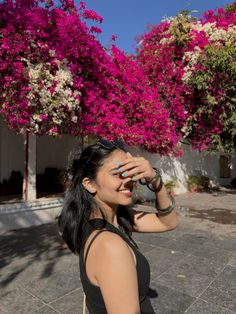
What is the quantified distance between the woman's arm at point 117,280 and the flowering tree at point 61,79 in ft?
17.3

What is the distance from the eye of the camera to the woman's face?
4.72 ft

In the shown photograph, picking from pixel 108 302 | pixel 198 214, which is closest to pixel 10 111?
pixel 108 302

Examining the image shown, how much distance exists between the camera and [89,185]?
1521mm

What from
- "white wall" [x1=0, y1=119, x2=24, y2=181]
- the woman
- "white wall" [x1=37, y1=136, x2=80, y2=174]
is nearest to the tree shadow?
the woman

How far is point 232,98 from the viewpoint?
10.2 meters

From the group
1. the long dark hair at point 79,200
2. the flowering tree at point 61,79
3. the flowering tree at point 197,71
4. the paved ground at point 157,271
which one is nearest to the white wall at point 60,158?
the flowering tree at point 197,71

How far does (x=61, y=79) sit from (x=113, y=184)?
5191 mm

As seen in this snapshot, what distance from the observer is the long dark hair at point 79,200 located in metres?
1.50

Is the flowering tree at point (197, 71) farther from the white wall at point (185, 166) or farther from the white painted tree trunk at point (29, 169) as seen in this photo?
the white painted tree trunk at point (29, 169)

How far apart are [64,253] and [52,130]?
2620 millimetres

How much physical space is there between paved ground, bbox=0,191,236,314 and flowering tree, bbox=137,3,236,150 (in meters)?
4.49

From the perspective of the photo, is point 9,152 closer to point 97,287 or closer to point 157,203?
point 157,203

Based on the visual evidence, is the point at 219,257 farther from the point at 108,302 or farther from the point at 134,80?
the point at 134,80

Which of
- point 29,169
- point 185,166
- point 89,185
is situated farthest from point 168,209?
point 185,166
